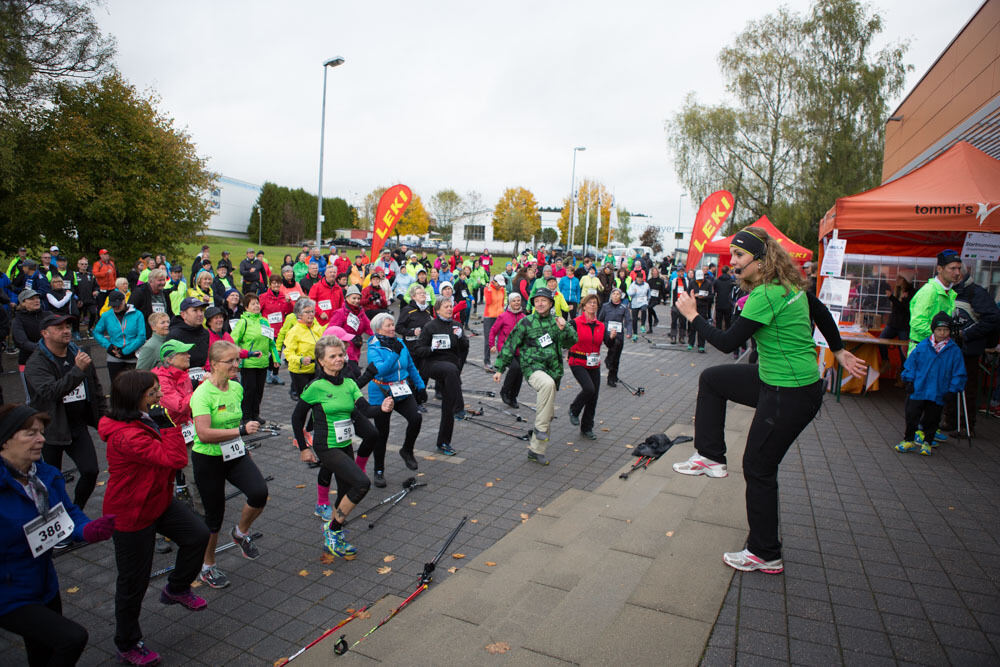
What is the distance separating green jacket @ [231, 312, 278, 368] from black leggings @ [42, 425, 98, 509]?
307cm

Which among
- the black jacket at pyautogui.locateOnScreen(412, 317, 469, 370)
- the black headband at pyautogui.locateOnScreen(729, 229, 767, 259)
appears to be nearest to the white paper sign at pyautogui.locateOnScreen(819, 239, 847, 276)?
the black jacket at pyautogui.locateOnScreen(412, 317, 469, 370)

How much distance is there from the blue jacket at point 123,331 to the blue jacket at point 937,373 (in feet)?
31.5

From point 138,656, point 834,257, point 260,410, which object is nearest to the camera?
point 138,656

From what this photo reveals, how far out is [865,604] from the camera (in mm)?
3582

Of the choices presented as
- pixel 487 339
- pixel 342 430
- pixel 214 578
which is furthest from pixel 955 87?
pixel 214 578

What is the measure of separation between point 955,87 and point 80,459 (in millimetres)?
15693

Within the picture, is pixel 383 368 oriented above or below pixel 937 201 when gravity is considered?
below

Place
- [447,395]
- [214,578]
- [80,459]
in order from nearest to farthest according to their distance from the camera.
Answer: [214,578]
[80,459]
[447,395]

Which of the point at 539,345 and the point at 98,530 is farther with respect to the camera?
the point at 539,345

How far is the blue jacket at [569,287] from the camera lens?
1588 cm

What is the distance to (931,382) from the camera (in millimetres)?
7195

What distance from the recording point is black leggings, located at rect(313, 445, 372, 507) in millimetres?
4742

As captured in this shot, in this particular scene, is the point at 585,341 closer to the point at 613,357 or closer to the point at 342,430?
the point at 613,357

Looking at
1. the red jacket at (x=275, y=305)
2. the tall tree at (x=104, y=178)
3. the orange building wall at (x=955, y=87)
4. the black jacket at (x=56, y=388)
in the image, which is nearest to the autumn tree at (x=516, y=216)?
the tall tree at (x=104, y=178)
